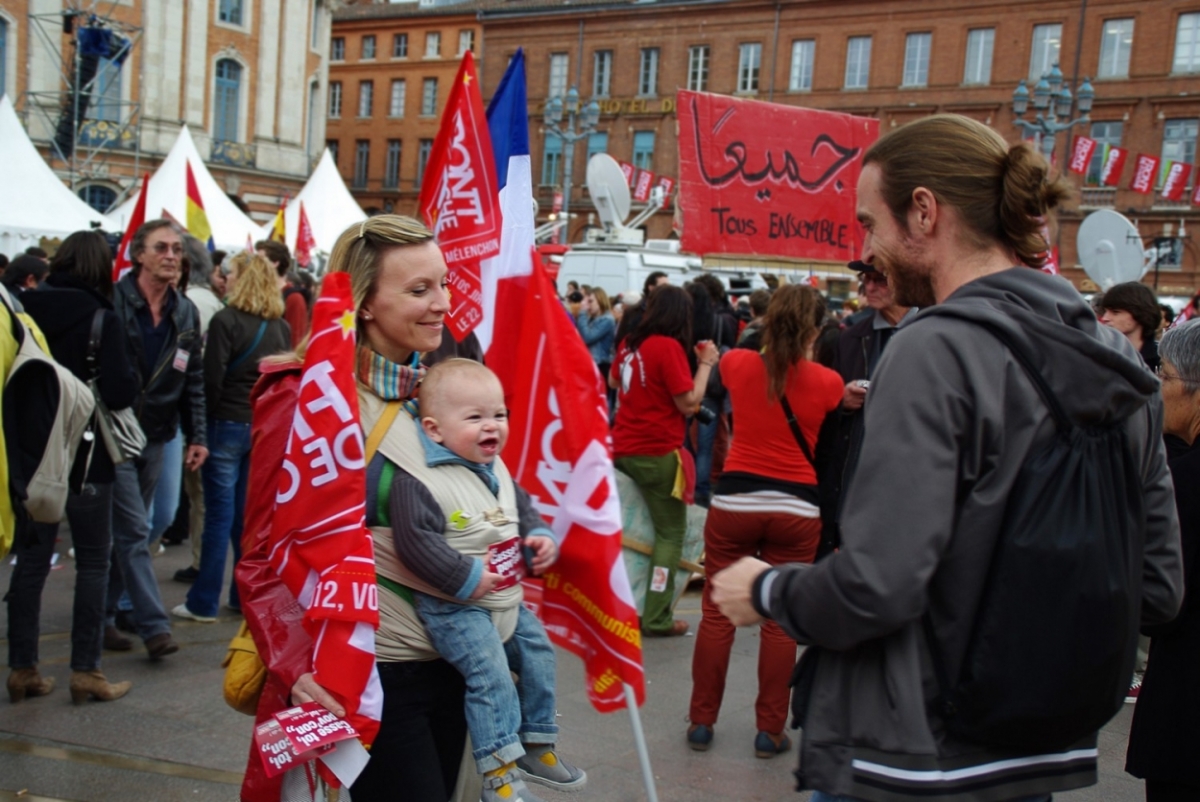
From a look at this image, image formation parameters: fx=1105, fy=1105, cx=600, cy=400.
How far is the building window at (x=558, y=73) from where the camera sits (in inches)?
1911

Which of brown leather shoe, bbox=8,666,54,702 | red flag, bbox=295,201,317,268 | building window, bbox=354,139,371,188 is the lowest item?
brown leather shoe, bbox=8,666,54,702

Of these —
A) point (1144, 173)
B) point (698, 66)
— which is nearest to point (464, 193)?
point (1144, 173)

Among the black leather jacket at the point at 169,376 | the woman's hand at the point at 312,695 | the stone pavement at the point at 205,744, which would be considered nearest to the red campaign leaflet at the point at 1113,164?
the stone pavement at the point at 205,744

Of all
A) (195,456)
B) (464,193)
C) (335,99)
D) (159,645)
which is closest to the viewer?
(464,193)

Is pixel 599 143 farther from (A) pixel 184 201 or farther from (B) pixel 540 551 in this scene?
(B) pixel 540 551

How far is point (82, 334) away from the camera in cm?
489

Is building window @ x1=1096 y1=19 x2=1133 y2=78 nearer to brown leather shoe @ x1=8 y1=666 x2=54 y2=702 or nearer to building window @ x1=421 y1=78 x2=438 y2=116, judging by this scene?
building window @ x1=421 y1=78 x2=438 y2=116

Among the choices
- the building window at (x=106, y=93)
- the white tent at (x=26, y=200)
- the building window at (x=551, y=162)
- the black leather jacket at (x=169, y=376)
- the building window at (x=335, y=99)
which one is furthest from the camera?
the building window at (x=335, y=99)

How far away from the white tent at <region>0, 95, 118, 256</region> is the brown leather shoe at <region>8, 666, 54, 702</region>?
10681mm

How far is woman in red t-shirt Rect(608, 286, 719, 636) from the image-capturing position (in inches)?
242

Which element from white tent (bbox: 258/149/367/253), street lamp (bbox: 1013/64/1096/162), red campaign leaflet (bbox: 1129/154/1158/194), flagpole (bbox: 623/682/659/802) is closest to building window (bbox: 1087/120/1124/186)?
red campaign leaflet (bbox: 1129/154/1158/194)

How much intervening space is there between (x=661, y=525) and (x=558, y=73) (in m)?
45.0

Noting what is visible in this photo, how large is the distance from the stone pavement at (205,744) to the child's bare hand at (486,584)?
1.86 metres

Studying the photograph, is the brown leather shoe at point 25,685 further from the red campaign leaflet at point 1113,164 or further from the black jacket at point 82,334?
the red campaign leaflet at point 1113,164
